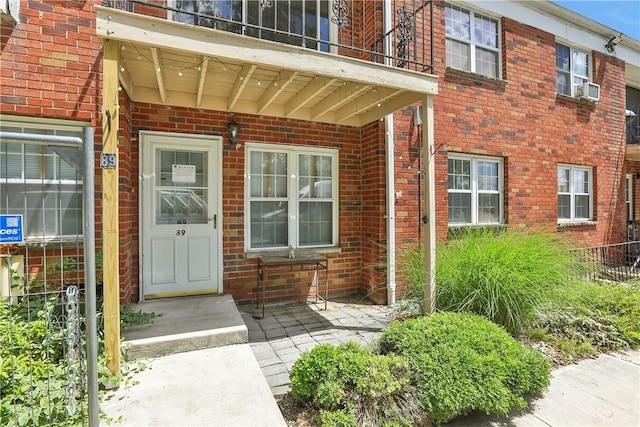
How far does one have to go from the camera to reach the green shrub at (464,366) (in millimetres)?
2467

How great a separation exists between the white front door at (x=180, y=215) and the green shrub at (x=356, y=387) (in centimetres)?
271

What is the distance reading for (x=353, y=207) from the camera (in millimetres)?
5766

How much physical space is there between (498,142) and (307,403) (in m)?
6.21

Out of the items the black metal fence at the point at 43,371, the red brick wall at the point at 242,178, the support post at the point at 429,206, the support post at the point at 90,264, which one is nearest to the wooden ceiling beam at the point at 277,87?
the red brick wall at the point at 242,178

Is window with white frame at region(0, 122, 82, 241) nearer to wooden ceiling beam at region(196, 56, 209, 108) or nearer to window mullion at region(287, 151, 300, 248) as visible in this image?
wooden ceiling beam at region(196, 56, 209, 108)

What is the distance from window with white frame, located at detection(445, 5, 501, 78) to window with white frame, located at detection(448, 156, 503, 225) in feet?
6.15

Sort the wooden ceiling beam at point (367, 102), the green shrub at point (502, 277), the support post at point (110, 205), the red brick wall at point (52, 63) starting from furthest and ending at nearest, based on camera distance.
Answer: the wooden ceiling beam at point (367, 102) → the green shrub at point (502, 277) → the red brick wall at point (52, 63) → the support post at point (110, 205)

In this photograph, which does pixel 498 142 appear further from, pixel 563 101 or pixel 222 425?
pixel 222 425

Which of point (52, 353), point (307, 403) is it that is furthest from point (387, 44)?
point (52, 353)

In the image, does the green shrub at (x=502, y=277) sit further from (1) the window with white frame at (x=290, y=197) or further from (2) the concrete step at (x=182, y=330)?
(2) the concrete step at (x=182, y=330)

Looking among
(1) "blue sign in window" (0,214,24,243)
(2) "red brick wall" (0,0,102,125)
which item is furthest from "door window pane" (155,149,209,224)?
(1) "blue sign in window" (0,214,24,243)

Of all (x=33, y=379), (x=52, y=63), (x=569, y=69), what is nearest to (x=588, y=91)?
(x=569, y=69)

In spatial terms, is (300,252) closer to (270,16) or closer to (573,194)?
(270,16)

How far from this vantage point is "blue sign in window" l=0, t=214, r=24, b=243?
194cm
